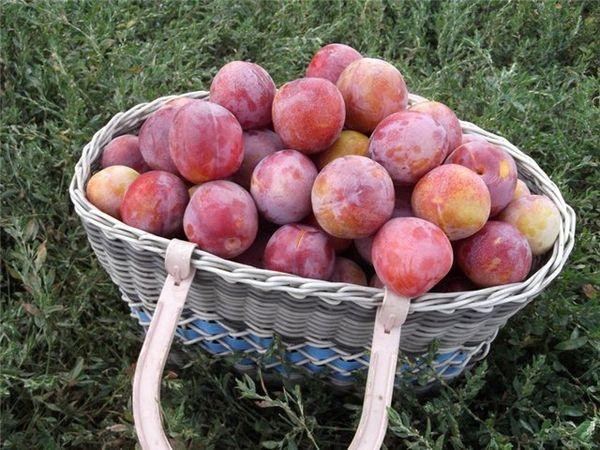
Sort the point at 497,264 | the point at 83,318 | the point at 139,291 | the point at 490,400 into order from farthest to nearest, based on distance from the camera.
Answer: the point at 83,318 → the point at 490,400 → the point at 139,291 → the point at 497,264

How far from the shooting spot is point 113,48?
2432mm

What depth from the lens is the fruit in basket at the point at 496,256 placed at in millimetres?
1310

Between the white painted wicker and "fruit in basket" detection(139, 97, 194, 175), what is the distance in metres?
0.15

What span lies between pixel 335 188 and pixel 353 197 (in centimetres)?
4

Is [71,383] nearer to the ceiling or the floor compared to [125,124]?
nearer to the floor

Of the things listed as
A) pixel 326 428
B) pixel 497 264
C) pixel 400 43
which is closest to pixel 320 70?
pixel 497 264

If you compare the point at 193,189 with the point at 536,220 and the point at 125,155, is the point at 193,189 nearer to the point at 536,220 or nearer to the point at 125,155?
the point at 125,155

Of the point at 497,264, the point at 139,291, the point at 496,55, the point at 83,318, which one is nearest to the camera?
the point at 497,264

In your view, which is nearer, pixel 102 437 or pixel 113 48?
pixel 102 437

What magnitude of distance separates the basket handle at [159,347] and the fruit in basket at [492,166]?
582 millimetres

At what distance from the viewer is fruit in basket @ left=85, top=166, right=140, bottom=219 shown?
4.75 feet

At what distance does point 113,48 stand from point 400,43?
113 centimetres

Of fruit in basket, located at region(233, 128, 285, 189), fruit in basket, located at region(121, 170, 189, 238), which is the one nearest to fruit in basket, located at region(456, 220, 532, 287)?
fruit in basket, located at region(233, 128, 285, 189)

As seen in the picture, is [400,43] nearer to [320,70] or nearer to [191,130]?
[320,70]
